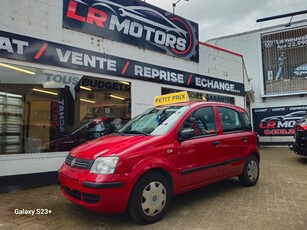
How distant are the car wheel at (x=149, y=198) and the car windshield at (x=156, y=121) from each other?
0.71 metres

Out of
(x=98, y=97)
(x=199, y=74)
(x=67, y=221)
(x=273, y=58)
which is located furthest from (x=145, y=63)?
(x=273, y=58)

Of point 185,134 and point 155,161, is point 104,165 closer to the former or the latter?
point 155,161

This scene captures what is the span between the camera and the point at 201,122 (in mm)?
4793

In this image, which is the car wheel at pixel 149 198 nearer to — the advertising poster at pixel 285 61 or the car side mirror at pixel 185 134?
the car side mirror at pixel 185 134

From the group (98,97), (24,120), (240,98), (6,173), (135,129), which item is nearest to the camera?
(135,129)

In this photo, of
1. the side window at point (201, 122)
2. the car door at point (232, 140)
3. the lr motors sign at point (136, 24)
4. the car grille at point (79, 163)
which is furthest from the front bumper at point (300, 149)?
the car grille at point (79, 163)

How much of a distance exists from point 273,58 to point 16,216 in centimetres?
1653

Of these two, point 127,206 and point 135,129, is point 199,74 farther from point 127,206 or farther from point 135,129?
point 127,206

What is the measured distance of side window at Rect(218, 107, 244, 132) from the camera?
5.23 metres

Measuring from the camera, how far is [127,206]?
3.61 meters

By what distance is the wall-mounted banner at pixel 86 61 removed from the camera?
5828 millimetres

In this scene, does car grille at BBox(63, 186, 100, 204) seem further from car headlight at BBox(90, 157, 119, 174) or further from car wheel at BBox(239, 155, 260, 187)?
car wheel at BBox(239, 155, 260, 187)

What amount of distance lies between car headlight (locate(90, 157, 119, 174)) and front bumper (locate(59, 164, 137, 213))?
0.06m

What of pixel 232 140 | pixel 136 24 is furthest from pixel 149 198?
pixel 136 24
